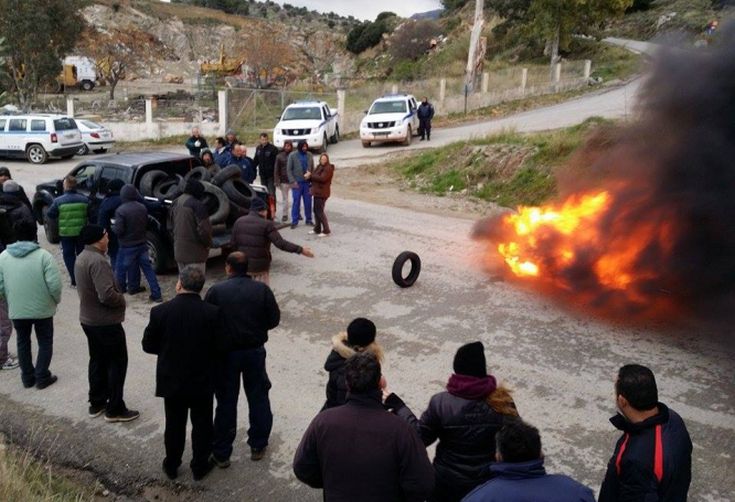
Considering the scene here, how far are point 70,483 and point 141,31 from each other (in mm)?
71921

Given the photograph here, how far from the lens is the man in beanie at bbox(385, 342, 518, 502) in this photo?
12.0 feet

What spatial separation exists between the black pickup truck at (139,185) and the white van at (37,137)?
11599 millimetres

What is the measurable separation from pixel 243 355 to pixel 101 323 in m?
1.68

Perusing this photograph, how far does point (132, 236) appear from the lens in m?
9.07

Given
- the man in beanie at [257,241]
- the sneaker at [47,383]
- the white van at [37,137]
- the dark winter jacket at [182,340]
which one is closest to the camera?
the dark winter jacket at [182,340]

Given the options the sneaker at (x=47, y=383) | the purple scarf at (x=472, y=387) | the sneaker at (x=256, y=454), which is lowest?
the sneaker at (x=47, y=383)

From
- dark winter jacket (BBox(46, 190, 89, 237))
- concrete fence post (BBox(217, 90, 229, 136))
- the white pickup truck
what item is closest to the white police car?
the white pickup truck

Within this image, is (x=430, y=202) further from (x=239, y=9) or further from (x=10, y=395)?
(x=239, y=9)

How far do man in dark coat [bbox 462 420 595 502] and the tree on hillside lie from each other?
108ft

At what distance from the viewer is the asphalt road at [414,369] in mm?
5426

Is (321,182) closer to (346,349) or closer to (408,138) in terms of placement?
(346,349)

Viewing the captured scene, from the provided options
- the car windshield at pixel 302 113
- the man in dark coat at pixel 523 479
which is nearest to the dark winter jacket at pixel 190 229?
the man in dark coat at pixel 523 479

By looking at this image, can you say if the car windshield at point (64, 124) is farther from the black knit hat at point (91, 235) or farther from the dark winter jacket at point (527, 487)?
the dark winter jacket at point (527, 487)

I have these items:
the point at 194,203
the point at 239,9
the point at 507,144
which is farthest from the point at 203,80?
the point at 194,203
